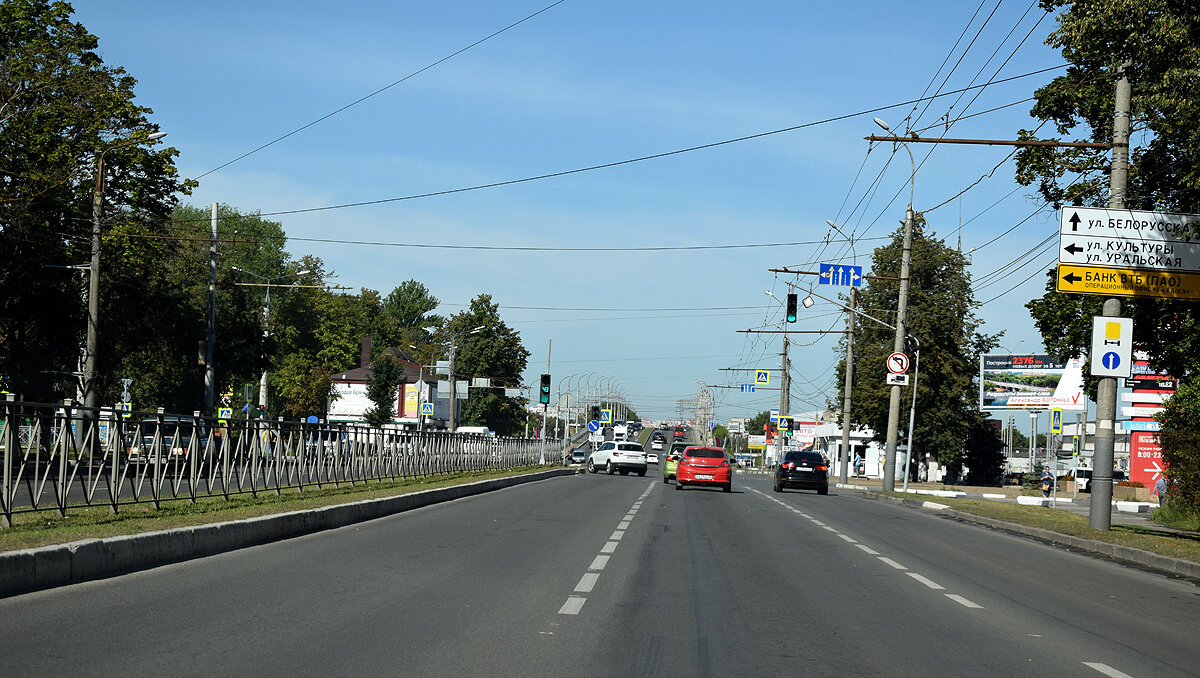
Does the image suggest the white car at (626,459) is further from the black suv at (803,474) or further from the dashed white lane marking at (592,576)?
the dashed white lane marking at (592,576)

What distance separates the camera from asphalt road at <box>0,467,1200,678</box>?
7.07m

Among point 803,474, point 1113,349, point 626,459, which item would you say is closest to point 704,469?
point 803,474

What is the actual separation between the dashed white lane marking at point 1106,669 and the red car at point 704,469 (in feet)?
98.7

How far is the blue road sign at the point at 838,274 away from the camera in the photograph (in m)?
42.0

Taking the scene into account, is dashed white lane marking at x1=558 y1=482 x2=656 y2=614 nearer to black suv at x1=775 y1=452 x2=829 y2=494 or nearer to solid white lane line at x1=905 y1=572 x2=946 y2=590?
solid white lane line at x1=905 y1=572 x2=946 y2=590

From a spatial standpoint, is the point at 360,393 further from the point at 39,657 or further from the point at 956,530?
the point at 39,657

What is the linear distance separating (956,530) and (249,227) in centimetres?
9111

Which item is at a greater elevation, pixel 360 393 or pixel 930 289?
pixel 930 289

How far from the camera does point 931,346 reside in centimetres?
7069

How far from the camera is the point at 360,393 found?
366ft

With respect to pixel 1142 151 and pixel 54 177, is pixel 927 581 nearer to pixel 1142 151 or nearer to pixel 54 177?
pixel 1142 151

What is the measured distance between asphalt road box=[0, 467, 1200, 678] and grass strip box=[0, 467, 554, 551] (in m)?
0.97

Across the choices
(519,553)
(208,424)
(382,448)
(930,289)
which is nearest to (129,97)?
(382,448)

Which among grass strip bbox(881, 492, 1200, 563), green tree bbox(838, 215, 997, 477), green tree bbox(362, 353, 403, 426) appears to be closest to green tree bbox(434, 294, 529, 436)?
green tree bbox(362, 353, 403, 426)
